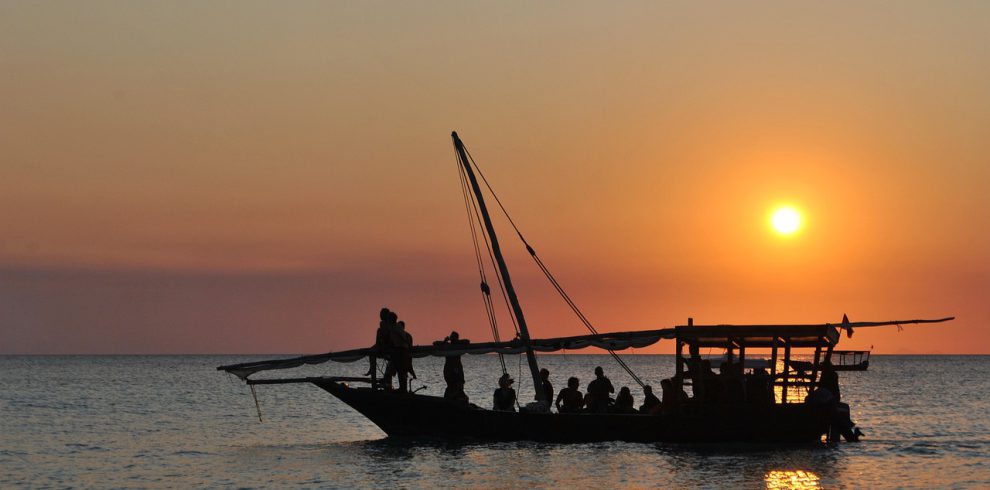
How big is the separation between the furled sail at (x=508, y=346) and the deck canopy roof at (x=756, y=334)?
0.75m

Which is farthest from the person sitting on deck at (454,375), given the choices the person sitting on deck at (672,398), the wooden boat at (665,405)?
the person sitting on deck at (672,398)

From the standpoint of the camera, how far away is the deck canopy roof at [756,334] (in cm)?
3103

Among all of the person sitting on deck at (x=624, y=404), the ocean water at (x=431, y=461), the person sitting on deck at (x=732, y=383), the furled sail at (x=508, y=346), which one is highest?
the furled sail at (x=508, y=346)

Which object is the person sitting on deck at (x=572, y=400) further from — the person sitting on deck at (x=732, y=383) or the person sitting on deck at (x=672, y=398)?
the person sitting on deck at (x=732, y=383)

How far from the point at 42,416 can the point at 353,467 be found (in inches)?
1278

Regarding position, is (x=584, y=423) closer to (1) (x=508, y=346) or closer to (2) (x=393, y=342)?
(1) (x=508, y=346)

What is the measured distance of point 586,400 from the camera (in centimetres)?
3328

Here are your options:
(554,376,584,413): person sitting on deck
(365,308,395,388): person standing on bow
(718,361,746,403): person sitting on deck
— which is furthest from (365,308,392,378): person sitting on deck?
(718,361,746,403): person sitting on deck

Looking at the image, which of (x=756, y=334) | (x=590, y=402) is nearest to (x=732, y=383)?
(x=756, y=334)

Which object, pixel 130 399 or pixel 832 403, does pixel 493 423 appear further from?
pixel 130 399

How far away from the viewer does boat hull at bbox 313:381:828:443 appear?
3150cm

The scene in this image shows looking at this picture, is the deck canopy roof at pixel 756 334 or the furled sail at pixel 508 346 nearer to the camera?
the deck canopy roof at pixel 756 334

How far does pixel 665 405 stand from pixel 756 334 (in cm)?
306

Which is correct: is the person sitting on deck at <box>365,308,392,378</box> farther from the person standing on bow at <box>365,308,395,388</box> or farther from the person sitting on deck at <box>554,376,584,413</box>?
the person sitting on deck at <box>554,376,584,413</box>
